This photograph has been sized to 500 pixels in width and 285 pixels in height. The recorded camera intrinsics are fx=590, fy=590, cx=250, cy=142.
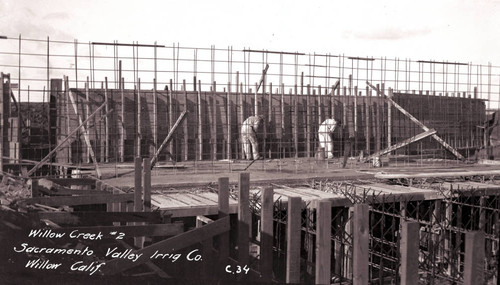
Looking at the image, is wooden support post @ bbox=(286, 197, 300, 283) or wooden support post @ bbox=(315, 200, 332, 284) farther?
wooden support post @ bbox=(286, 197, 300, 283)

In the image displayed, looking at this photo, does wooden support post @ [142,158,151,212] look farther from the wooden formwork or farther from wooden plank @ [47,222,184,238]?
the wooden formwork

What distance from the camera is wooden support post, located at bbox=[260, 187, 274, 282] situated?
7.63m

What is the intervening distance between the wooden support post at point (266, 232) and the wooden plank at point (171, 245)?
66cm

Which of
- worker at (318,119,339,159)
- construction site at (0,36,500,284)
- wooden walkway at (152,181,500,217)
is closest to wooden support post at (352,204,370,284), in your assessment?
construction site at (0,36,500,284)

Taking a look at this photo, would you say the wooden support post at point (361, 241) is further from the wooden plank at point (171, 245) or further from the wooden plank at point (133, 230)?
the wooden plank at point (133, 230)

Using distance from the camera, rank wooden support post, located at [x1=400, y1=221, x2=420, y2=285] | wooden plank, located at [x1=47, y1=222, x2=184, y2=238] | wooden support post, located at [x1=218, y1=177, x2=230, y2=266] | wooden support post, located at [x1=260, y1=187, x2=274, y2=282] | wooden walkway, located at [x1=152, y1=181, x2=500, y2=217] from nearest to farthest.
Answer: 1. wooden support post, located at [x1=400, y1=221, x2=420, y2=285]
2. wooden support post, located at [x1=260, y1=187, x2=274, y2=282]
3. wooden plank, located at [x1=47, y1=222, x2=184, y2=238]
4. wooden support post, located at [x1=218, y1=177, x2=230, y2=266]
5. wooden walkway, located at [x1=152, y1=181, x2=500, y2=217]

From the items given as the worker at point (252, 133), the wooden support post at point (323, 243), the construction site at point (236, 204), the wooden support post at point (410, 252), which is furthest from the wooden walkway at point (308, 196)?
the worker at point (252, 133)

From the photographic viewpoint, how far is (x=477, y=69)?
928 inches

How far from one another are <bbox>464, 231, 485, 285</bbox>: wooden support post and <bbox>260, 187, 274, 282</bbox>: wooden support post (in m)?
2.85

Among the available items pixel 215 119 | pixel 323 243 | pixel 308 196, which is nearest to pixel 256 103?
pixel 215 119

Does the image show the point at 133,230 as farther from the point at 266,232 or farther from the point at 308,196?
the point at 308,196

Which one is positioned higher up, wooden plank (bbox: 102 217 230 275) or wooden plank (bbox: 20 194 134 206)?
wooden plank (bbox: 20 194 134 206)

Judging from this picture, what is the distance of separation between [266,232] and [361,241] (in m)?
1.61

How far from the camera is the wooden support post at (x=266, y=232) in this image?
7.63 m
